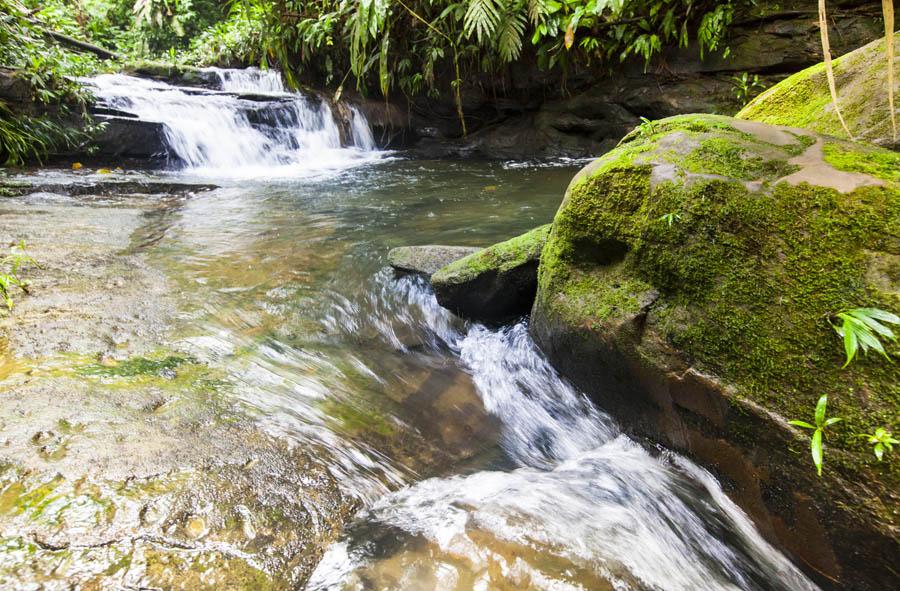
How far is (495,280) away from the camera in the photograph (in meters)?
3.08

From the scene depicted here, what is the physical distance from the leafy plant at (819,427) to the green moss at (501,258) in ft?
5.84

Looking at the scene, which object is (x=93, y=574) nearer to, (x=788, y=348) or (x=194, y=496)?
(x=194, y=496)

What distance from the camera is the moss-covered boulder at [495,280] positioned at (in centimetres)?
304

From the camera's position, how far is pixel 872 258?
1483 mm

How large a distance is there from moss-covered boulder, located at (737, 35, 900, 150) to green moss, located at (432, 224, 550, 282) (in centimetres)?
145

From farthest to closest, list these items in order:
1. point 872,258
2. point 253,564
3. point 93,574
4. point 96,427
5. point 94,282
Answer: point 94,282 < point 96,427 < point 872,258 < point 253,564 < point 93,574

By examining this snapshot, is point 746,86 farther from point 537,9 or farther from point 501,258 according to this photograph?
point 501,258

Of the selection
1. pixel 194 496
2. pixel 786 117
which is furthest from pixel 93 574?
pixel 786 117

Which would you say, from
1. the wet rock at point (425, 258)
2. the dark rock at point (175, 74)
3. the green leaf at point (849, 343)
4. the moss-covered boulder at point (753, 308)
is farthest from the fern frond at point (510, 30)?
the dark rock at point (175, 74)

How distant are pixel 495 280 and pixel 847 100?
6.62 feet

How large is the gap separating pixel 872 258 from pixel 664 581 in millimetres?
1259

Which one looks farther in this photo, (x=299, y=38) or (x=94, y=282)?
(x=299, y=38)

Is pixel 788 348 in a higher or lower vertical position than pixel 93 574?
higher

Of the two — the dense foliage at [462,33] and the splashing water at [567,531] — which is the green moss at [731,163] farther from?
the dense foliage at [462,33]
